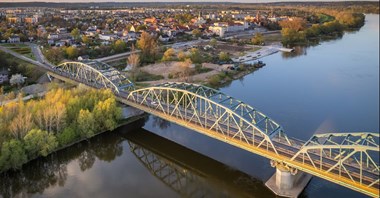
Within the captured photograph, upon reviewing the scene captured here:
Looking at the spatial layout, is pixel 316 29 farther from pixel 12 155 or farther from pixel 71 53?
pixel 12 155

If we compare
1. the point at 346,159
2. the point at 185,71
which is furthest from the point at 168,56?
the point at 346,159

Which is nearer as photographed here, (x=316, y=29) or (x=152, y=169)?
(x=152, y=169)

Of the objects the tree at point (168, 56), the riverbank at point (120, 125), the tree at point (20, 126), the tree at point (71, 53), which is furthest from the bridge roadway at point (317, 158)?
the tree at point (71, 53)

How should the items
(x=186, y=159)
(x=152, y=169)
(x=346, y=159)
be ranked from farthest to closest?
(x=186, y=159) < (x=152, y=169) < (x=346, y=159)

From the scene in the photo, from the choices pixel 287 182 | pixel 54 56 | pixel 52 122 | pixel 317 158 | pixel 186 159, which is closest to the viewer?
pixel 317 158

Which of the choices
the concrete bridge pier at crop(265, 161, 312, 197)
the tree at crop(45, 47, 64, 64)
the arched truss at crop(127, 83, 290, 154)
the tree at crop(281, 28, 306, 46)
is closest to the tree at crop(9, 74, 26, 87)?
the tree at crop(45, 47, 64, 64)

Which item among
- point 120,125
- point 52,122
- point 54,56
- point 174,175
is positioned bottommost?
point 174,175

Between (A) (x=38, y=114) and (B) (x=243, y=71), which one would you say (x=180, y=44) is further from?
(A) (x=38, y=114)

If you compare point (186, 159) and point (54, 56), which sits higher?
point (54, 56)
